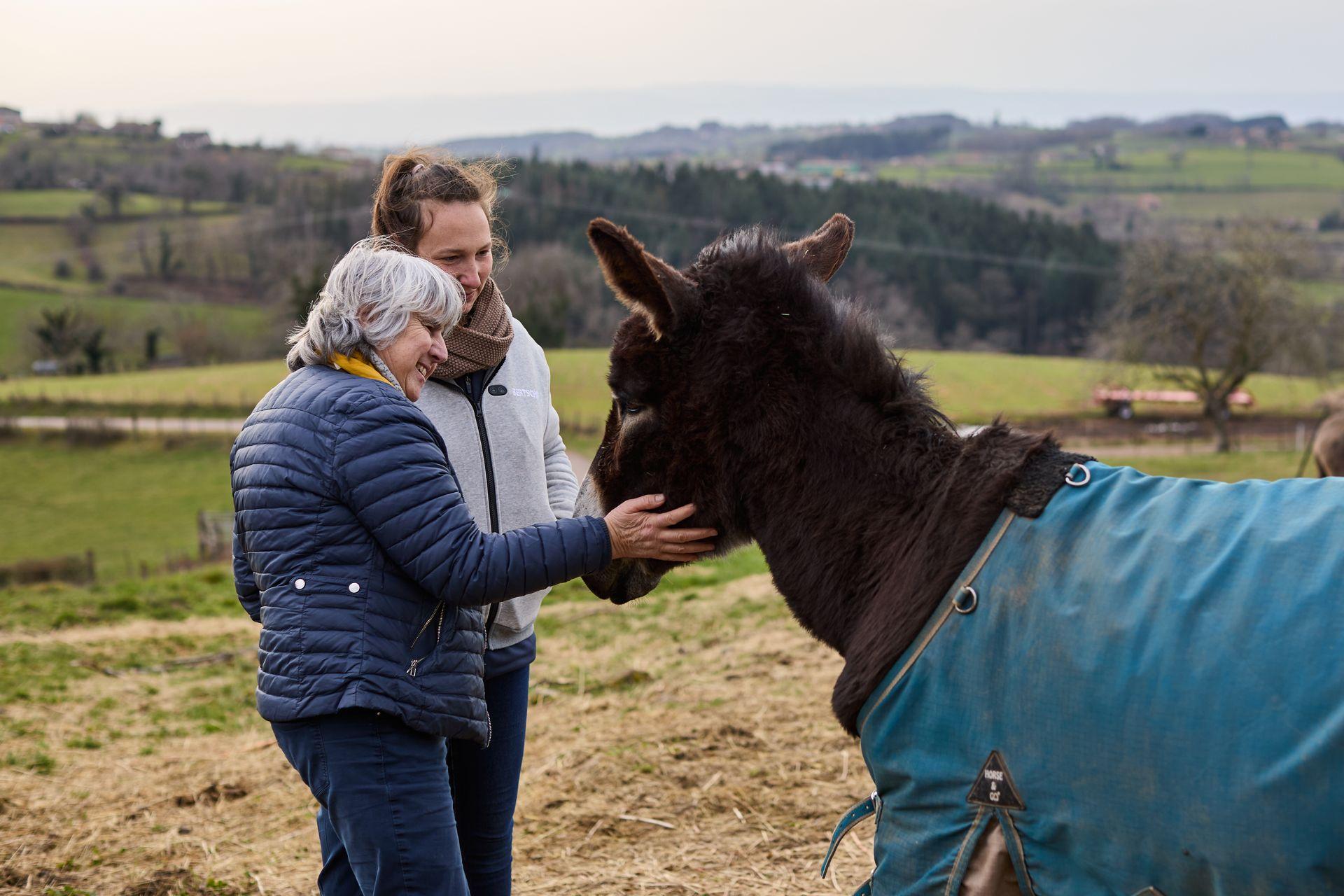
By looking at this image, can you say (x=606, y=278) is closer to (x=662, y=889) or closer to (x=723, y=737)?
(x=662, y=889)

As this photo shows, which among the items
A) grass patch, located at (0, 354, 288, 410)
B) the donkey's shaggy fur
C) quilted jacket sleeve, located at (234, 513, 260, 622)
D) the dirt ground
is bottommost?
grass patch, located at (0, 354, 288, 410)

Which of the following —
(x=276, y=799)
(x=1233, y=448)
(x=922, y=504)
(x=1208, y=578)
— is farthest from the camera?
(x=1233, y=448)

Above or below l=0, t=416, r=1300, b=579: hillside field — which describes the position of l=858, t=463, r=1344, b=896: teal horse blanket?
above

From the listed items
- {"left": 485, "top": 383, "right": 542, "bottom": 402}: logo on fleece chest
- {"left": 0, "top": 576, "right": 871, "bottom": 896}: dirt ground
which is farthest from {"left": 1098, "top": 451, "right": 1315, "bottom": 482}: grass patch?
{"left": 485, "top": 383, "right": 542, "bottom": 402}: logo on fleece chest

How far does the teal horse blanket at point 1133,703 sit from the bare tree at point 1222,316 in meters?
37.3

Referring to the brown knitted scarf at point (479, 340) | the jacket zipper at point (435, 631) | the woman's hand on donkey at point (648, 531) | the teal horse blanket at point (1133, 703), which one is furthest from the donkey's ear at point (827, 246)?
the jacket zipper at point (435, 631)

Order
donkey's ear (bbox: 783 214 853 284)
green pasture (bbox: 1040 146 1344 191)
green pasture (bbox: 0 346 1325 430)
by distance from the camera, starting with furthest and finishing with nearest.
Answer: green pasture (bbox: 1040 146 1344 191), green pasture (bbox: 0 346 1325 430), donkey's ear (bbox: 783 214 853 284)

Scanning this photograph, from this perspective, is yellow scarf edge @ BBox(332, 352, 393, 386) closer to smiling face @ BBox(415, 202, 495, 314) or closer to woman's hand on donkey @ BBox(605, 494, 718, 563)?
smiling face @ BBox(415, 202, 495, 314)

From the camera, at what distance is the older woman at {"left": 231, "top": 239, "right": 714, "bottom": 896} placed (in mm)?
2613

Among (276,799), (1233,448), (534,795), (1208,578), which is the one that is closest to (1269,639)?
(1208,578)

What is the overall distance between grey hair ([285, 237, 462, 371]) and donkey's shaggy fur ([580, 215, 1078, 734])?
1.89ft

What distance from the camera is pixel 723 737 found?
6.29 m

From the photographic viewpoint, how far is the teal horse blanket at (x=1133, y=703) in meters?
2.04

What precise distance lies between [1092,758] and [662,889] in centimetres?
278
